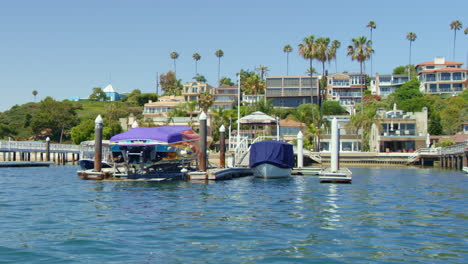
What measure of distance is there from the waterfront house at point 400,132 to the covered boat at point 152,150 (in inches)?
2181

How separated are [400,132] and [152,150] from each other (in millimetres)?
61851

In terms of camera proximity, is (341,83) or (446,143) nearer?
(446,143)

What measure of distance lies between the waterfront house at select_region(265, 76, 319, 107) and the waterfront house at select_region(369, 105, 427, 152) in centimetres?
3951

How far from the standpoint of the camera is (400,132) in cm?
9144

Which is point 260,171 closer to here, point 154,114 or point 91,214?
point 91,214

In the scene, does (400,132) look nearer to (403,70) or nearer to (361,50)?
(361,50)

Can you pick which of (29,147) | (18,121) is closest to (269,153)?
(29,147)

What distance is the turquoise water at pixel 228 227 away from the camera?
1452 centimetres

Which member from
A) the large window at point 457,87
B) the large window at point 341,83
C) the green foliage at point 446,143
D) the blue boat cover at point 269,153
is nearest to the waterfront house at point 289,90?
the large window at point 341,83

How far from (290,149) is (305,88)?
85686mm

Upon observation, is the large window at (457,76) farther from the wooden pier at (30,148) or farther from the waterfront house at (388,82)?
the wooden pier at (30,148)

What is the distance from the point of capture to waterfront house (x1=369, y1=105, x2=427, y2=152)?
90375mm

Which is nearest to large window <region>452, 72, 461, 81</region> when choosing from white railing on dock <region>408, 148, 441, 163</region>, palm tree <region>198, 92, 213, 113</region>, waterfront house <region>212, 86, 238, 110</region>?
waterfront house <region>212, 86, 238, 110</region>

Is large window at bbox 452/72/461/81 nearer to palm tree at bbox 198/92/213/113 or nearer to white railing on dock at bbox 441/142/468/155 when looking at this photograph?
white railing on dock at bbox 441/142/468/155
